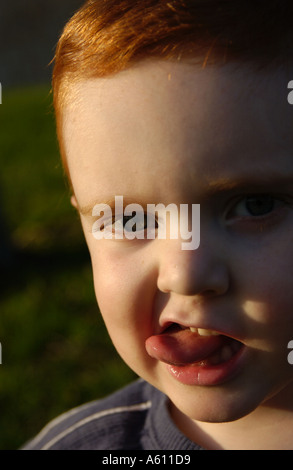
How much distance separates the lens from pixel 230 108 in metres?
0.99

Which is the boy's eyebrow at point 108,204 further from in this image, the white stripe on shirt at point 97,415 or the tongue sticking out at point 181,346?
the white stripe on shirt at point 97,415

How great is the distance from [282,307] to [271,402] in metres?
0.29

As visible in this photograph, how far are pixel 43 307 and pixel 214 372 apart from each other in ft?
7.50

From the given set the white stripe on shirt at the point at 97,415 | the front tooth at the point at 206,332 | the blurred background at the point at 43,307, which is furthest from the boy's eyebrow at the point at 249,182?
the white stripe on shirt at the point at 97,415

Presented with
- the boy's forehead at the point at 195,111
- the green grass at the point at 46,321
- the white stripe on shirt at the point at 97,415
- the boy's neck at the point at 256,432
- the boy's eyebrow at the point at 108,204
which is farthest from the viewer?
the green grass at the point at 46,321

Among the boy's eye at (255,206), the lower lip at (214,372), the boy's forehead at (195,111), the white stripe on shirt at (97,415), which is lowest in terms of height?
the white stripe on shirt at (97,415)

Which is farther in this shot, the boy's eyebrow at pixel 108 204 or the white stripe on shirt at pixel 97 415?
the white stripe on shirt at pixel 97 415

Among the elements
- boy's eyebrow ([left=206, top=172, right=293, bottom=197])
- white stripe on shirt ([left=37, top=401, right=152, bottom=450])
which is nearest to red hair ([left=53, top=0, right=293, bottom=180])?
boy's eyebrow ([left=206, top=172, right=293, bottom=197])

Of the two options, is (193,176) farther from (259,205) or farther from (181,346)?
(181,346)

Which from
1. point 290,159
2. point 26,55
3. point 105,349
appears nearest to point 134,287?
point 290,159

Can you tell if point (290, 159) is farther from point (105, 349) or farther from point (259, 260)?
point (105, 349)

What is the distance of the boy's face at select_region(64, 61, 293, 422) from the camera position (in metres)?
1.00

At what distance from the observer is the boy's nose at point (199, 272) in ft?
3.34

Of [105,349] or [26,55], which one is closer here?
[105,349]
